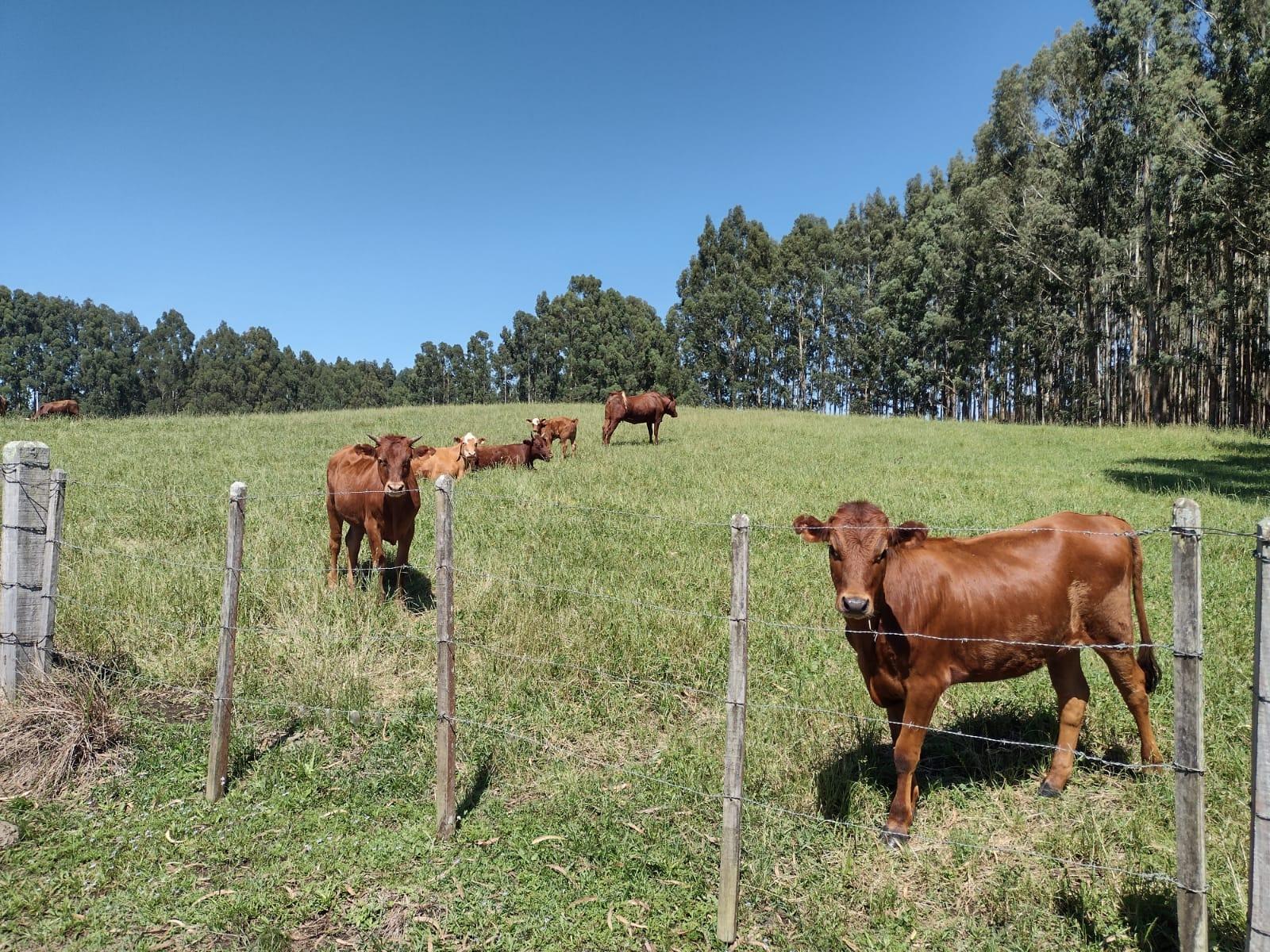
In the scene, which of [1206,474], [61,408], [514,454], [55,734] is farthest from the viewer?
[61,408]

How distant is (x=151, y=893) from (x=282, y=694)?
6.10 feet

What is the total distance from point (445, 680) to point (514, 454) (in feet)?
43.3

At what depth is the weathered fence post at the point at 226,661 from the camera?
4477 millimetres

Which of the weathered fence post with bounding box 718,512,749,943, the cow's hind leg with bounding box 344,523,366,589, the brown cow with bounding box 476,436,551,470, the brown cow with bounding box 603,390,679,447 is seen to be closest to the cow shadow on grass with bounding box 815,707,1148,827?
the weathered fence post with bounding box 718,512,749,943

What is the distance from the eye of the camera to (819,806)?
425cm

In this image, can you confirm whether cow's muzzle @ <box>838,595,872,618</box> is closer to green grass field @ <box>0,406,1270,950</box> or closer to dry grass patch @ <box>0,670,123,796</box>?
green grass field @ <box>0,406,1270,950</box>

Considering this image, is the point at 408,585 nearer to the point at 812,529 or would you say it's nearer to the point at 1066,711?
the point at 812,529

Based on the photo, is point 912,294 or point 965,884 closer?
point 965,884

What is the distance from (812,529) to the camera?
156 inches

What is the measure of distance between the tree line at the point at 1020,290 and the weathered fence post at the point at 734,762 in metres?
22.5

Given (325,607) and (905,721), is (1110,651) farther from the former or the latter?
(325,607)

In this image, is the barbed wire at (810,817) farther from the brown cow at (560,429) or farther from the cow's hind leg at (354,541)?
the brown cow at (560,429)

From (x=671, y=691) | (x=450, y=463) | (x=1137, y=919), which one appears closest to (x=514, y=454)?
(x=450, y=463)

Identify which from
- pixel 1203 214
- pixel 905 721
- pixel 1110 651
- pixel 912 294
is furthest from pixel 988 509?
pixel 912 294
